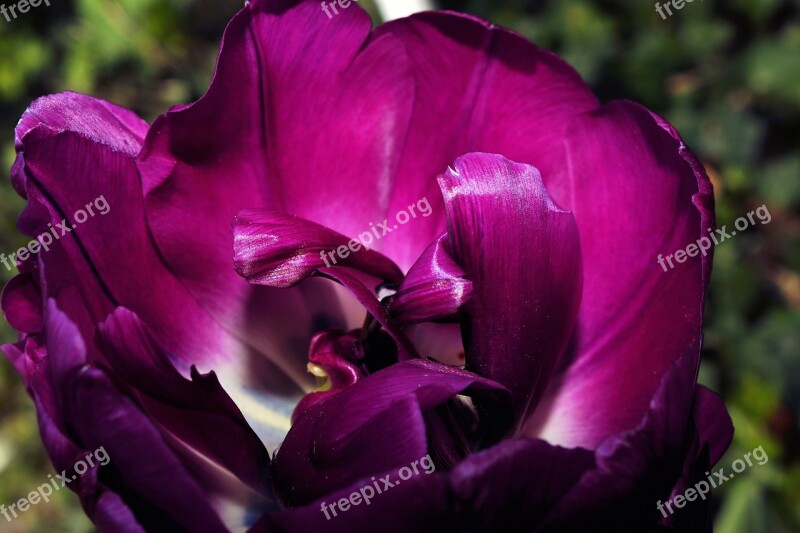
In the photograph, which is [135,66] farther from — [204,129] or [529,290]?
[529,290]

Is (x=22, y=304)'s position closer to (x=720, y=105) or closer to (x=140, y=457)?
(x=140, y=457)

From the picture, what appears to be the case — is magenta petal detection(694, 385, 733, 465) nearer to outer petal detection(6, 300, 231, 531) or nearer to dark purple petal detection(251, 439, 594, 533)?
dark purple petal detection(251, 439, 594, 533)

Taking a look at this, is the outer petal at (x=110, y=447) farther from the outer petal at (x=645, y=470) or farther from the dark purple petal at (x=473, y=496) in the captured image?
the outer petal at (x=645, y=470)

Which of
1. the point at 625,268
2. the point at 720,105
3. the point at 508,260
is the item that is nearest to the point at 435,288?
the point at 508,260

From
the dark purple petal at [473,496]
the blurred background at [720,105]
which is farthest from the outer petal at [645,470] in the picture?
the blurred background at [720,105]

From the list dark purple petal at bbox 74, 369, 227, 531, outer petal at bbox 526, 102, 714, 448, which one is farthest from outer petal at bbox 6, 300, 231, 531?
outer petal at bbox 526, 102, 714, 448

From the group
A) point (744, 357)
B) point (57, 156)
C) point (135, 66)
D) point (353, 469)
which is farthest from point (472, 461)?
point (135, 66)
